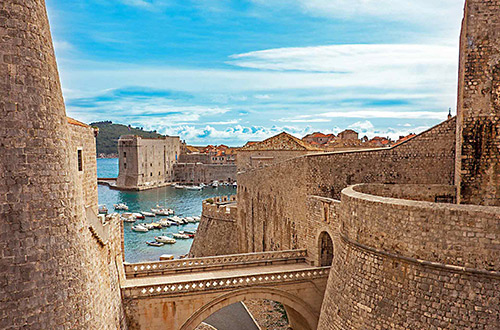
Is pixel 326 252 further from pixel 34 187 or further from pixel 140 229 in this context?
pixel 140 229

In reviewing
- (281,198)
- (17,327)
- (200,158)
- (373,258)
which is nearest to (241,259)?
(281,198)

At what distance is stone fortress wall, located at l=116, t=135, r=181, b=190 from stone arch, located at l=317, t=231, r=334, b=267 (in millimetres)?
66114

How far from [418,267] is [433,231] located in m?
0.87

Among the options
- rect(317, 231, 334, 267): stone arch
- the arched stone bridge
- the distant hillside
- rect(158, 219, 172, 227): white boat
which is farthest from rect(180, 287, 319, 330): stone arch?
the distant hillside

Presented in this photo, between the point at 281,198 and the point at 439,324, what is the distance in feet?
39.2

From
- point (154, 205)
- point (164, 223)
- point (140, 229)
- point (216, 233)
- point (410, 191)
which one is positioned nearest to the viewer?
point (410, 191)

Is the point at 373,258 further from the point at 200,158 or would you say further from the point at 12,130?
the point at 200,158

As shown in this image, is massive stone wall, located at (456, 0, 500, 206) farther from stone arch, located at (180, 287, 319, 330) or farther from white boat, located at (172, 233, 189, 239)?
white boat, located at (172, 233, 189, 239)

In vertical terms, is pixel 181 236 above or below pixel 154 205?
below

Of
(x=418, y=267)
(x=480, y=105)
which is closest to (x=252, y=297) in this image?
(x=418, y=267)

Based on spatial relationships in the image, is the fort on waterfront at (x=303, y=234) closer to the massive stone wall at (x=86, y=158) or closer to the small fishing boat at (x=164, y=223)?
the massive stone wall at (x=86, y=158)

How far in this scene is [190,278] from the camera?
1345 cm

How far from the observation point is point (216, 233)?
28.0 metres

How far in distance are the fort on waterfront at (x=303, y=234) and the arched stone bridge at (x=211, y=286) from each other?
0.14 ft
